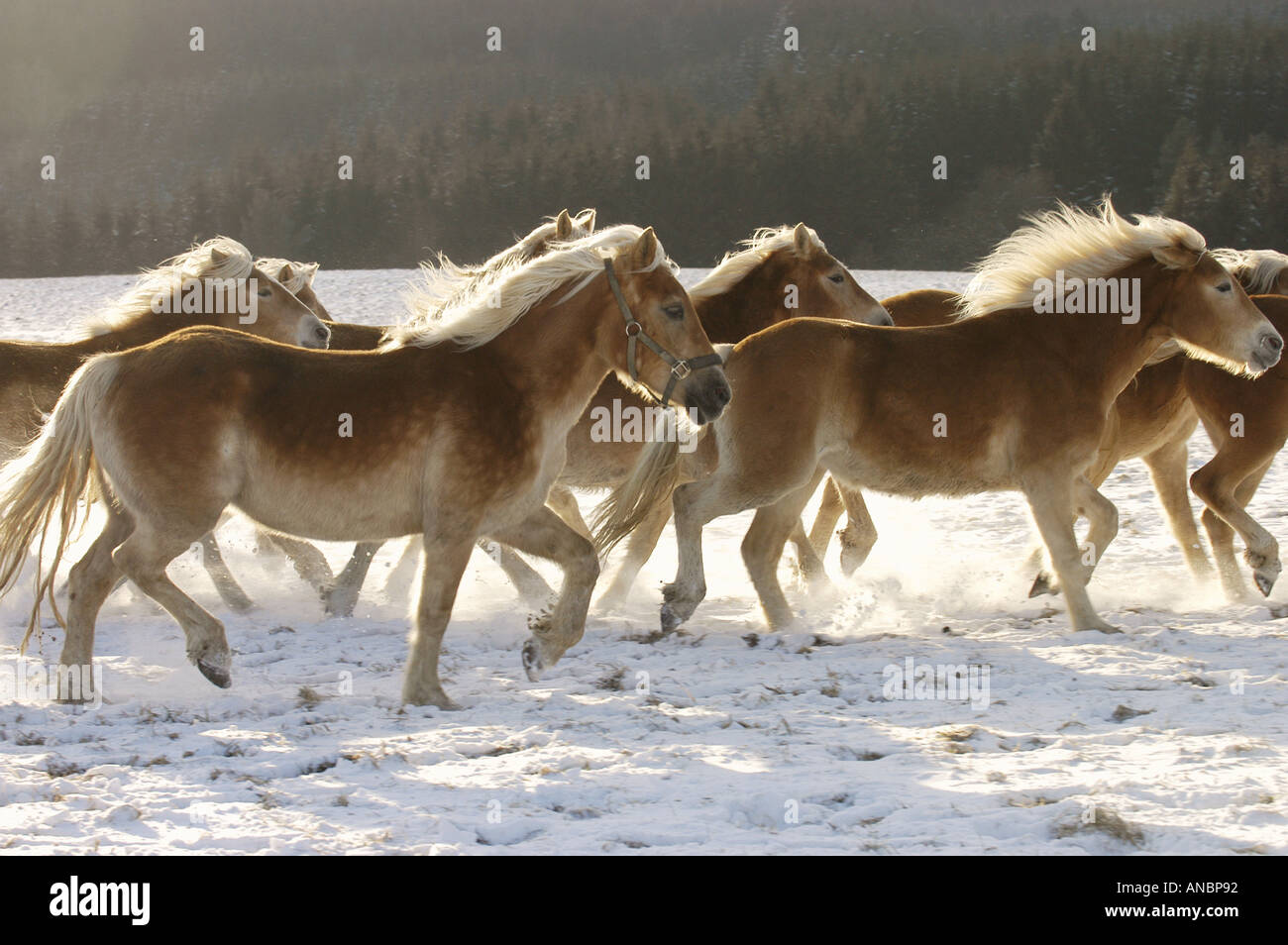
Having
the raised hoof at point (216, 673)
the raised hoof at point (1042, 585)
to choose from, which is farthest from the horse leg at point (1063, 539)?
the raised hoof at point (216, 673)

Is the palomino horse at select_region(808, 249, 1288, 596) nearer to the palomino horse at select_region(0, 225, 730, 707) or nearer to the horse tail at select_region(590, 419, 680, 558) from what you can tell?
the horse tail at select_region(590, 419, 680, 558)

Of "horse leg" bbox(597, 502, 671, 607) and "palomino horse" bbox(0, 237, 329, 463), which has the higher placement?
"palomino horse" bbox(0, 237, 329, 463)

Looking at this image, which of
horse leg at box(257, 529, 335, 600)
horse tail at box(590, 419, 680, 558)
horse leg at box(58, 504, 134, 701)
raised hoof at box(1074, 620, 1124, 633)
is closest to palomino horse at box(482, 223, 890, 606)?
horse tail at box(590, 419, 680, 558)

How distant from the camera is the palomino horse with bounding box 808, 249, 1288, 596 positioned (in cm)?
799

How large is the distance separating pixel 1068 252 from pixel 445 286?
361cm

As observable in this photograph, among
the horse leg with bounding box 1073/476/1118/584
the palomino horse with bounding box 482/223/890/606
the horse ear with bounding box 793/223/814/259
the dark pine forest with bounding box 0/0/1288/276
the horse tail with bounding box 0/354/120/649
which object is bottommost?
the horse leg with bounding box 1073/476/1118/584

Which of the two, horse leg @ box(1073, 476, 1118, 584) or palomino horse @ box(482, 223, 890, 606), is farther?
palomino horse @ box(482, 223, 890, 606)

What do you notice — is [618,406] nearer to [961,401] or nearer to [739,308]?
[739,308]

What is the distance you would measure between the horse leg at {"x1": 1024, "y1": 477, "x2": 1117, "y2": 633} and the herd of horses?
0.02 metres

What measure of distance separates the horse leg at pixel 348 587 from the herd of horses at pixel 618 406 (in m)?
0.01

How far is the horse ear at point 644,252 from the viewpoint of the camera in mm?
5637

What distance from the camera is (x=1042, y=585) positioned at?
757cm

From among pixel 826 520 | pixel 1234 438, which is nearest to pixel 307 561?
pixel 826 520

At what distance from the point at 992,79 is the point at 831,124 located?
37.4ft
